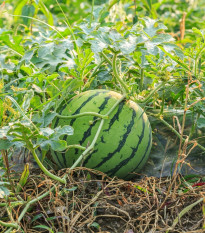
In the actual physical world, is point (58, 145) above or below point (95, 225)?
above

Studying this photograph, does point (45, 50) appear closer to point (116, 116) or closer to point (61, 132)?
point (116, 116)

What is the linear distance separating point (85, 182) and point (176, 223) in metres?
0.49

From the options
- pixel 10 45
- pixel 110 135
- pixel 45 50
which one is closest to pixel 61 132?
pixel 110 135

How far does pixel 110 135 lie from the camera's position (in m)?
→ 2.02

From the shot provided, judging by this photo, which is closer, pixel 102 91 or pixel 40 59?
pixel 102 91

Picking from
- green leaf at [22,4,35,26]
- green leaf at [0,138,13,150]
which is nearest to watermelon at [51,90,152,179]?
green leaf at [0,138,13,150]

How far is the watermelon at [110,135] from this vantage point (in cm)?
202

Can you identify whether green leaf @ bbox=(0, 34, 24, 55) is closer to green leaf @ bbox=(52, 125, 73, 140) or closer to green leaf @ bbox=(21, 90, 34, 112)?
green leaf @ bbox=(21, 90, 34, 112)

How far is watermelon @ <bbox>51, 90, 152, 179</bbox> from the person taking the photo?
202 centimetres

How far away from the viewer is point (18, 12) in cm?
298

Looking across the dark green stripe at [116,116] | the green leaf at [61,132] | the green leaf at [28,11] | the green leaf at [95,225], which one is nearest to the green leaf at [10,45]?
the green leaf at [28,11]

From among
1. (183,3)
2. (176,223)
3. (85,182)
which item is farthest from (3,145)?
(183,3)

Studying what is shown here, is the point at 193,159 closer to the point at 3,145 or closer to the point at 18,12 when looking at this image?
the point at 3,145

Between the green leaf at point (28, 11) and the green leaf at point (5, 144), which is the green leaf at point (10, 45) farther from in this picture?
the green leaf at point (5, 144)
